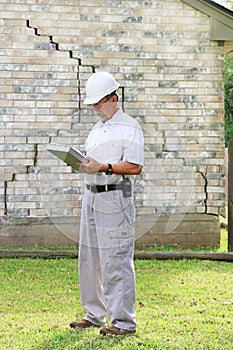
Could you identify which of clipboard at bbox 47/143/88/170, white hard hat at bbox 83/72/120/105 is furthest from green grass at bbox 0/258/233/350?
white hard hat at bbox 83/72/120/105

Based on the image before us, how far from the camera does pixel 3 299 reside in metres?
6.54

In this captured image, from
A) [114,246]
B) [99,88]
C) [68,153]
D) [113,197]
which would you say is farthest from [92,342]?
[99,88]

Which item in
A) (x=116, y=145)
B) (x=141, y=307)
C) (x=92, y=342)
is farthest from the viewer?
(x=141, y=307)

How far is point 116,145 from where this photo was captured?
197 inches

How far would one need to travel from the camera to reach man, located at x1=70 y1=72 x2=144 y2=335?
4996 mm

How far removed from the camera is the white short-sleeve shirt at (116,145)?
4.96 meters

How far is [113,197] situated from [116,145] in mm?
395

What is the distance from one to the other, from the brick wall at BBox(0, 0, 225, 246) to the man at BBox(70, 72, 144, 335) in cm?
440

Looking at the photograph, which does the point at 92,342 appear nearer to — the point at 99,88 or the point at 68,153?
the point at 68,153

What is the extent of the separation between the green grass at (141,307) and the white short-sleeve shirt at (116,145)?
1224 millimetres

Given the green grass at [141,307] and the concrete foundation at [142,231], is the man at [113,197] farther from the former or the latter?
the concrete foundation at [142,231]

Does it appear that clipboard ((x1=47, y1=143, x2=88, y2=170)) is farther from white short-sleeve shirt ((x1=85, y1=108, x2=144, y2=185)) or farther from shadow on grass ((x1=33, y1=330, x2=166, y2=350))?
shadow on grass ((x1=33, y1=330, x2=166, y2=350))

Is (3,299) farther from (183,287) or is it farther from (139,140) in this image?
(139,140)

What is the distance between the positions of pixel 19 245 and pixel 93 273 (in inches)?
170
